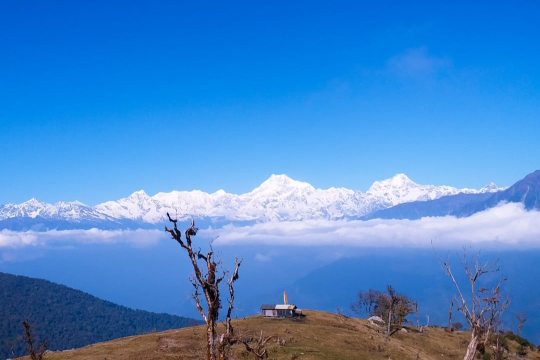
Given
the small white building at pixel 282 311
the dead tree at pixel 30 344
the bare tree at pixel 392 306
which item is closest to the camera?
the dead tree at pixel 30 344

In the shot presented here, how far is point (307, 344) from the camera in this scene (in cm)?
8288

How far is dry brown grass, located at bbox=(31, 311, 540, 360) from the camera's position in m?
74.1

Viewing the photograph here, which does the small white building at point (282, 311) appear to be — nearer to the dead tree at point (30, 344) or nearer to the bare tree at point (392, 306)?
the bare tree at point (392, 306)

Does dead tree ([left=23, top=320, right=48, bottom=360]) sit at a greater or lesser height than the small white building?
greater

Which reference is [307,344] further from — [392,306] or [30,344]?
[30,344]

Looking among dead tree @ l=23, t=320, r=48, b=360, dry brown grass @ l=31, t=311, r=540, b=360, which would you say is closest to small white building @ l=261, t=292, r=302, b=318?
dry brown grass @ l=31, t=311, r=540, b=360

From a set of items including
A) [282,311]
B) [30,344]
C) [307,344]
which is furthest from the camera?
[282,311]

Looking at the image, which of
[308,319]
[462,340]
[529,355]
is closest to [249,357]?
[308,319]

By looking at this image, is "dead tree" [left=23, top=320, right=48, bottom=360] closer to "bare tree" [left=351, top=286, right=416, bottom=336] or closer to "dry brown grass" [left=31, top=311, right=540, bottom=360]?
"dry brown grass" [left=31, top=311, right=540, bottom=360]

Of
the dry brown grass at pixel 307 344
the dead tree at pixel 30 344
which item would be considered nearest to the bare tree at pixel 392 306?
the dry brown grass at pixel 307 344

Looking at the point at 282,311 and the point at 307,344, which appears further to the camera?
the point at 282,311

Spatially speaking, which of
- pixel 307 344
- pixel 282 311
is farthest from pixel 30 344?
pixel 282 311

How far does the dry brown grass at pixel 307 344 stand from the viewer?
243 ft

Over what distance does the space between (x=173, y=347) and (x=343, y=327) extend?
44.0m
